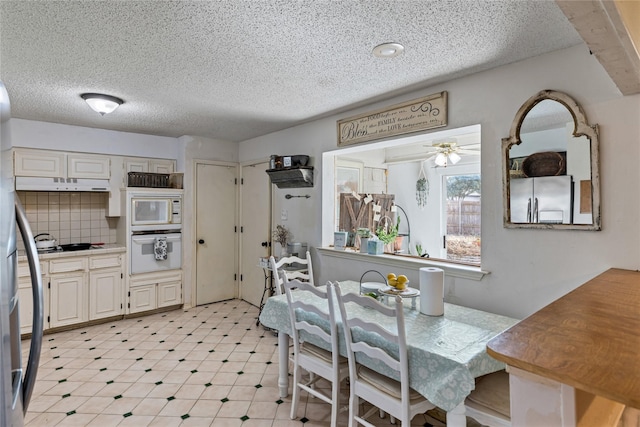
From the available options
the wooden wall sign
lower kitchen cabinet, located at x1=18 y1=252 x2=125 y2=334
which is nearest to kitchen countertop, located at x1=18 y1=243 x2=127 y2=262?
lower kitchen cabinet, located at x1=18 y1=252 x2=125 y2=334

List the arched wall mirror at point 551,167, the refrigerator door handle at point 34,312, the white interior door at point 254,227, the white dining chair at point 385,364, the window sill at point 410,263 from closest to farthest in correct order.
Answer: the refrigerator door handle at point 34,312, the white dining chair at point 385,364, the arched wall mirror at point 551,167, the window sill at point 410,263, the white interior door at point 254,227

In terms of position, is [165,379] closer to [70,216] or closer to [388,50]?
[70,216]

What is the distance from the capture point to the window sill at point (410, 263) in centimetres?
235

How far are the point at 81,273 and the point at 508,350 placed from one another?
173 inches

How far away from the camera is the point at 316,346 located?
2.30m

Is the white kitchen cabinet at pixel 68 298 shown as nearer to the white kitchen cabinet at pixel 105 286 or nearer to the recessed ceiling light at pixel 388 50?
the white kitchen cabinet at pixel 105 286

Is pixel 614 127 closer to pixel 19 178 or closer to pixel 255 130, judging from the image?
pixel 255 130

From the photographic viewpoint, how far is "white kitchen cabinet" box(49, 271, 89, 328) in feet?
12.0

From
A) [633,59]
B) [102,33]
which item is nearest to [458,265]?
[633,59]

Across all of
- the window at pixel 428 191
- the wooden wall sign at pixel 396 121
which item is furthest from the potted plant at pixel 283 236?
the wooden wall sign at pixel 396 121

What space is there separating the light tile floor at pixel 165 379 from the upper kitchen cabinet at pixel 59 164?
1803 mm

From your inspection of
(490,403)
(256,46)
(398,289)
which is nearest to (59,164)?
(256,46)

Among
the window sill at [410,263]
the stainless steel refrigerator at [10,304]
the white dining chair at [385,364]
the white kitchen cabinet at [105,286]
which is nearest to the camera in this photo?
the stainless steel refrigerator at [10,304]

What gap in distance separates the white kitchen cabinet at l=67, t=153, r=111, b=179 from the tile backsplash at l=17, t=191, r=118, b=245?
1.19 feet
